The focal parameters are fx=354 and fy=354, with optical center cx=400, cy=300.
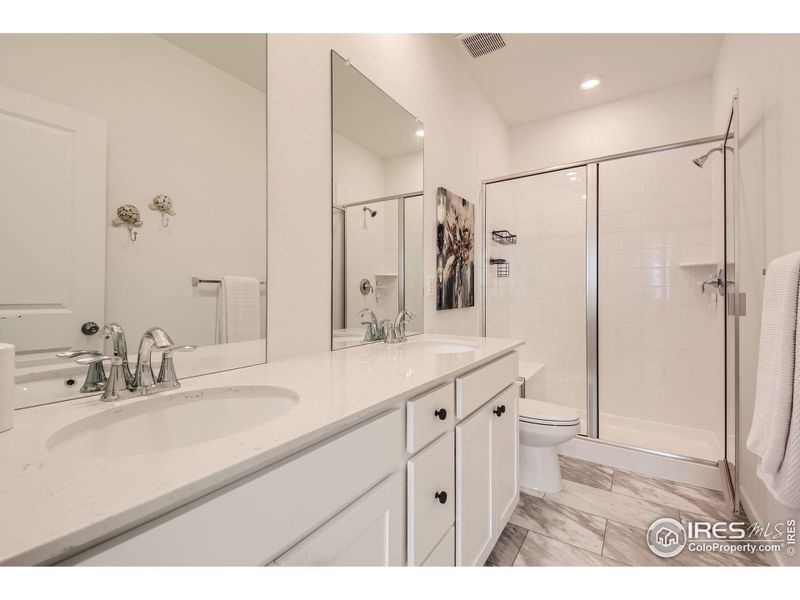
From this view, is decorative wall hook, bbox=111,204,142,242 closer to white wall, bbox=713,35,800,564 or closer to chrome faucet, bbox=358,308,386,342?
chrome faucet, bbox=358,308,386,342

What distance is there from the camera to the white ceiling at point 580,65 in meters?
2.21

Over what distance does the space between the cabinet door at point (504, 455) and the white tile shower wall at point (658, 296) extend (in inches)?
60.5

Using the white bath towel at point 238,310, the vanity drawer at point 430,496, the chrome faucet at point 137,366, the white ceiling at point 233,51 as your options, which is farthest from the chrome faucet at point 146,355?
the white ceiling at point 233,51

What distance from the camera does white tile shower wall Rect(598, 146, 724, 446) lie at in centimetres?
245

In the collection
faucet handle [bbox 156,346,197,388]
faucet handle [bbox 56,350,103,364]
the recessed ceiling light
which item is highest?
the recessed ceiling light

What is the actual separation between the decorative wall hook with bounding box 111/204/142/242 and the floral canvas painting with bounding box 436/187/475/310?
1545 mm

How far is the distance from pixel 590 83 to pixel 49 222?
3.23 m

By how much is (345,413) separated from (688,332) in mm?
2811

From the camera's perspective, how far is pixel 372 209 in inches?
64.9

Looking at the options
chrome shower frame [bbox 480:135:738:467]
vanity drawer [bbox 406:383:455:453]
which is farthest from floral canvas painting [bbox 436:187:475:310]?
vanity drawer [bbox 406:383:455:453]

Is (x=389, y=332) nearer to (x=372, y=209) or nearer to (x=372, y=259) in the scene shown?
(x=372, y=259)

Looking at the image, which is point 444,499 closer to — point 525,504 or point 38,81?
point 525,504

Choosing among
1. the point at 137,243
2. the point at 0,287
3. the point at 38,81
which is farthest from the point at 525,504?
the point at 38,81

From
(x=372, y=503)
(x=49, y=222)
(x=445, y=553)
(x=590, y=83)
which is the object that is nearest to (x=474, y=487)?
(x=445, y=553)
